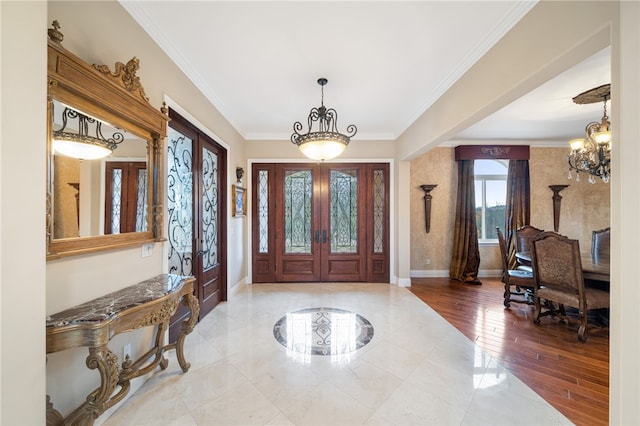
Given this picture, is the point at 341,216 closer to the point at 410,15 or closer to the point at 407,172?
the point at 407,172

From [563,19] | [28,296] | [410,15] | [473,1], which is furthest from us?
[410,15]

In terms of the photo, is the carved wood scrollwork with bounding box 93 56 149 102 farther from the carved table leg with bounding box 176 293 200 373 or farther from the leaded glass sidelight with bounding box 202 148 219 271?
the carved table leg with bounding box 176 293 200 373

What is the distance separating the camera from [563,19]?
157cm

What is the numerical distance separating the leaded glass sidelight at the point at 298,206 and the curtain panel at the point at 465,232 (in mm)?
3175

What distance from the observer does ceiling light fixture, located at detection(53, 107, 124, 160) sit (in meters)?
1.42

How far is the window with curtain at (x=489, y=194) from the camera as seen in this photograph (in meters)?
5.75

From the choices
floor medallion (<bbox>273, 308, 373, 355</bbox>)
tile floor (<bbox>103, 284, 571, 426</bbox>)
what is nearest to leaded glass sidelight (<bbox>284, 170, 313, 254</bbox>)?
floor medallion (<bbox>273, 308, 373, 355</bbox>)

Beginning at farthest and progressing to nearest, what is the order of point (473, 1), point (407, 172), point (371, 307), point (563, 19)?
point (407, 172) → point (371, 307) → point (473, 1) → point (563, 19)

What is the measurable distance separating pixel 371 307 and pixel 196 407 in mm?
2551

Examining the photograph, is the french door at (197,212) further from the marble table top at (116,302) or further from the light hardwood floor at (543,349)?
the light hardwood floor at (543,349)

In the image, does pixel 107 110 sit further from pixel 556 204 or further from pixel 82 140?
pixel 556 204

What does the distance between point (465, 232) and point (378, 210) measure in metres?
2.00

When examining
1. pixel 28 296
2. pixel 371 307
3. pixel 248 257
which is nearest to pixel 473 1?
pixel 28 296

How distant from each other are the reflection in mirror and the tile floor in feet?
4.41
